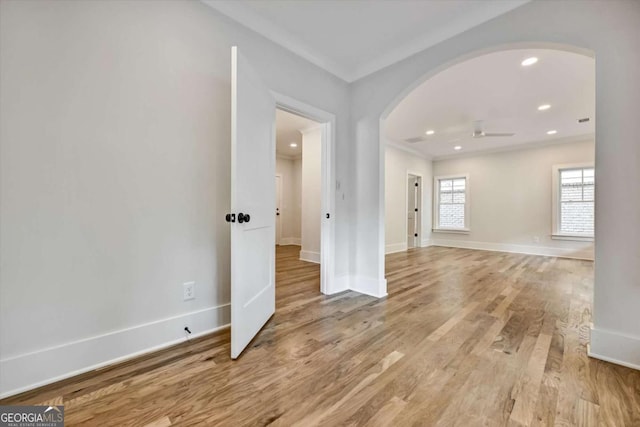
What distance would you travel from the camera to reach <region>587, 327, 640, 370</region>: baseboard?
151 centimetres

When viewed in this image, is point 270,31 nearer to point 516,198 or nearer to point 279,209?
point 279,209

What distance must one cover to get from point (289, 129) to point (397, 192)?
309cm

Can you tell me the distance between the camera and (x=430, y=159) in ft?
24.3

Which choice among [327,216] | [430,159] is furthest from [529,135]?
[327,216]

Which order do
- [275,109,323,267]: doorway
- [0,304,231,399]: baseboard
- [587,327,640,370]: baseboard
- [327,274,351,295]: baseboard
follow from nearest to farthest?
[0,304,231,399]: baseboard, [587,327,640,370]: baseboard, [327,274,351,295]: baseboard, [275,109,323,267]: doorway

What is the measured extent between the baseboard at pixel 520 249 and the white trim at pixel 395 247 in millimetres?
1507

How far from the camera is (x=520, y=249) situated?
6.08m

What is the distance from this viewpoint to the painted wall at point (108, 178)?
131cm

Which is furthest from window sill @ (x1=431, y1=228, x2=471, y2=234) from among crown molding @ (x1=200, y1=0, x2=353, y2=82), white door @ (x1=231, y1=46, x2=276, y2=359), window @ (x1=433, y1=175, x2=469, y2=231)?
white door @ (x1=231, y1=46, x2=276, y2=359)

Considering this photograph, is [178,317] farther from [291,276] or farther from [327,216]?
[291,276]

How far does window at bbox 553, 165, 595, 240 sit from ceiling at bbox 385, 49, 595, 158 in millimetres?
739

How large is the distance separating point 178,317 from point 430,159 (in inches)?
289

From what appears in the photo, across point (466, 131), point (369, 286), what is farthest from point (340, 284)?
point (466, 131)

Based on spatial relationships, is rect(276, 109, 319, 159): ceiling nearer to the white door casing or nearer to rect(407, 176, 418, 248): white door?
the white door casing
